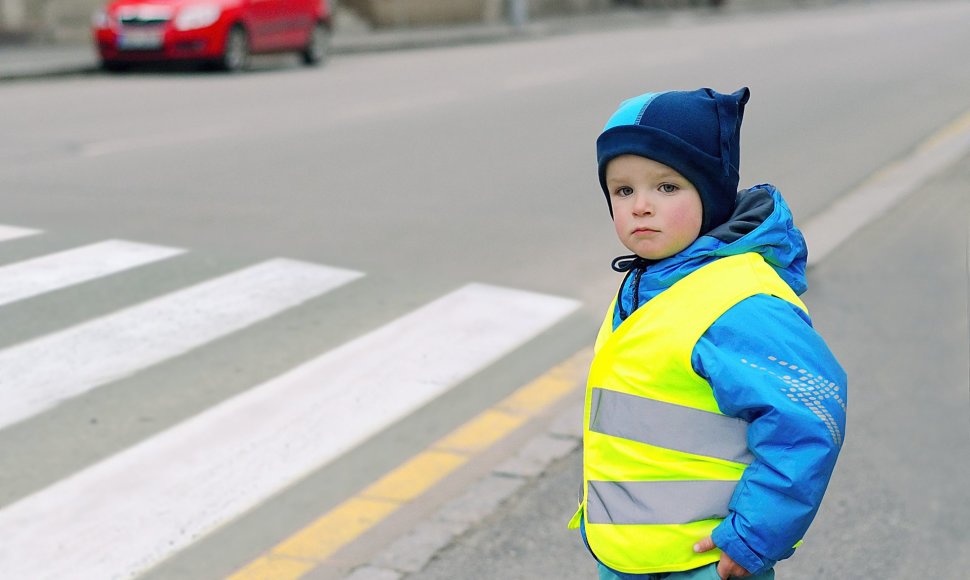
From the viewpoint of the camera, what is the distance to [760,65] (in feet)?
71.0

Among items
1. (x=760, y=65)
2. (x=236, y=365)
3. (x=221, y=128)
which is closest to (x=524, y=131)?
(x=221, y=128)

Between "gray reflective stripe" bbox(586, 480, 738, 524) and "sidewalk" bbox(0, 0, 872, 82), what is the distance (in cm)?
1729

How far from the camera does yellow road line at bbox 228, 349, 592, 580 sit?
13.0 feet

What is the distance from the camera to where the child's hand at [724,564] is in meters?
2.18

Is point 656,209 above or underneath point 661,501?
above

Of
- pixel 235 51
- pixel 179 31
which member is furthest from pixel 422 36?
pixel 179 31

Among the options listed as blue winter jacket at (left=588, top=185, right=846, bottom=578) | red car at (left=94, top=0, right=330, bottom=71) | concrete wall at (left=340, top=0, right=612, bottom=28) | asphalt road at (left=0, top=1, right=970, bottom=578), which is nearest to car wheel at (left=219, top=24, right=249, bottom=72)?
red car at (left=94, top=0, right=330, bottom=71)

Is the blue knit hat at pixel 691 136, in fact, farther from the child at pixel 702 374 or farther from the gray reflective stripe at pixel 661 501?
the gray reflective stripe at pixel 661 501

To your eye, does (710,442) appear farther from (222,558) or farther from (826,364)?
(222,558)

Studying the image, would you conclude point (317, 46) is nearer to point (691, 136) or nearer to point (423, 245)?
point (423, 245)

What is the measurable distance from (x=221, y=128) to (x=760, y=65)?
11256 millimetres

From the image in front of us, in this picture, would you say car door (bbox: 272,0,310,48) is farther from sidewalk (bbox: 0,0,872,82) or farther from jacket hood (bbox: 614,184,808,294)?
jacket hood (bbox: 614,184,808,294)

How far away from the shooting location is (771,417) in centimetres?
213

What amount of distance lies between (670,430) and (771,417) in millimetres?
182
